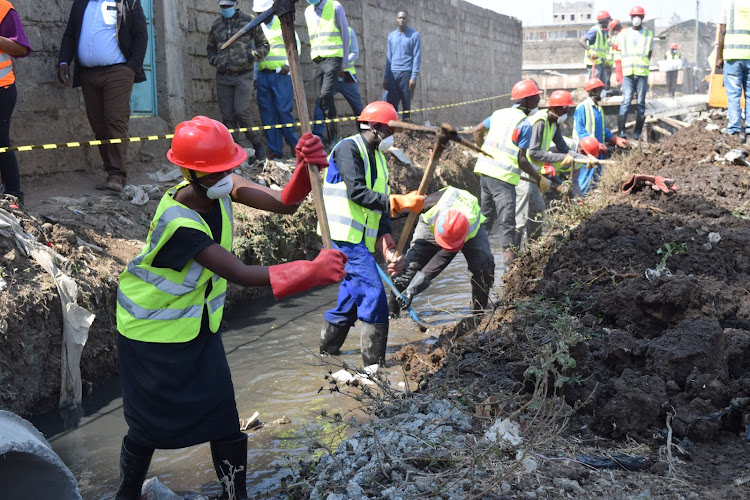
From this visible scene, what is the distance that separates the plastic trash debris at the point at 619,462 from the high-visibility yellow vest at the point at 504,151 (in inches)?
196

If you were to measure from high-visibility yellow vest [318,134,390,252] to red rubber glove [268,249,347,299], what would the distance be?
2.16 m

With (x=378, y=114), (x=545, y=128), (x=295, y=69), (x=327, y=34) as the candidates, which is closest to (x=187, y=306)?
(x=295, y=69)

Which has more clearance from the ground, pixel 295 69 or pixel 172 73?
pixel 172 73

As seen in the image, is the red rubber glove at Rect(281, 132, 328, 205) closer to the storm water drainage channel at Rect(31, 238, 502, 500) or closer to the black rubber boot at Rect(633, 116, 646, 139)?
the storm water drainage channel at Rect(31, 238, 502, 500)

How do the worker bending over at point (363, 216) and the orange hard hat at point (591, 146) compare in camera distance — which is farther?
the orange hard hat at point (591, 146)

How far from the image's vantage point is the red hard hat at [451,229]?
20.3 feet

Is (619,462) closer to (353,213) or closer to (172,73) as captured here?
(353,213)

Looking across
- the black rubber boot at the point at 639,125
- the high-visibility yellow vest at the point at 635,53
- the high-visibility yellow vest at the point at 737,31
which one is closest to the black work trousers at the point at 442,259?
the high-visibility yellow vest at the point at 737,31

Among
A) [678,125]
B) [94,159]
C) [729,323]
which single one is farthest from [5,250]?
[678,125]

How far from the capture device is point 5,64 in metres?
5.99

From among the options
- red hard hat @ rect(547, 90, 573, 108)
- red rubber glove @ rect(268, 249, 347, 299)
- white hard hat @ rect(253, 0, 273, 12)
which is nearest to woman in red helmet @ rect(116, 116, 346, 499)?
red rubber glove @ rect(268, 249, 347, 299)

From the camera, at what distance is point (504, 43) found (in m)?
20.2

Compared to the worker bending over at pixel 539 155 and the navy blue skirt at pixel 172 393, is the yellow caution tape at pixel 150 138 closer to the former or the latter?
the navy blue skirt at pixel 172 393

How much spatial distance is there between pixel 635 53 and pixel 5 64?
10084 millimetres
